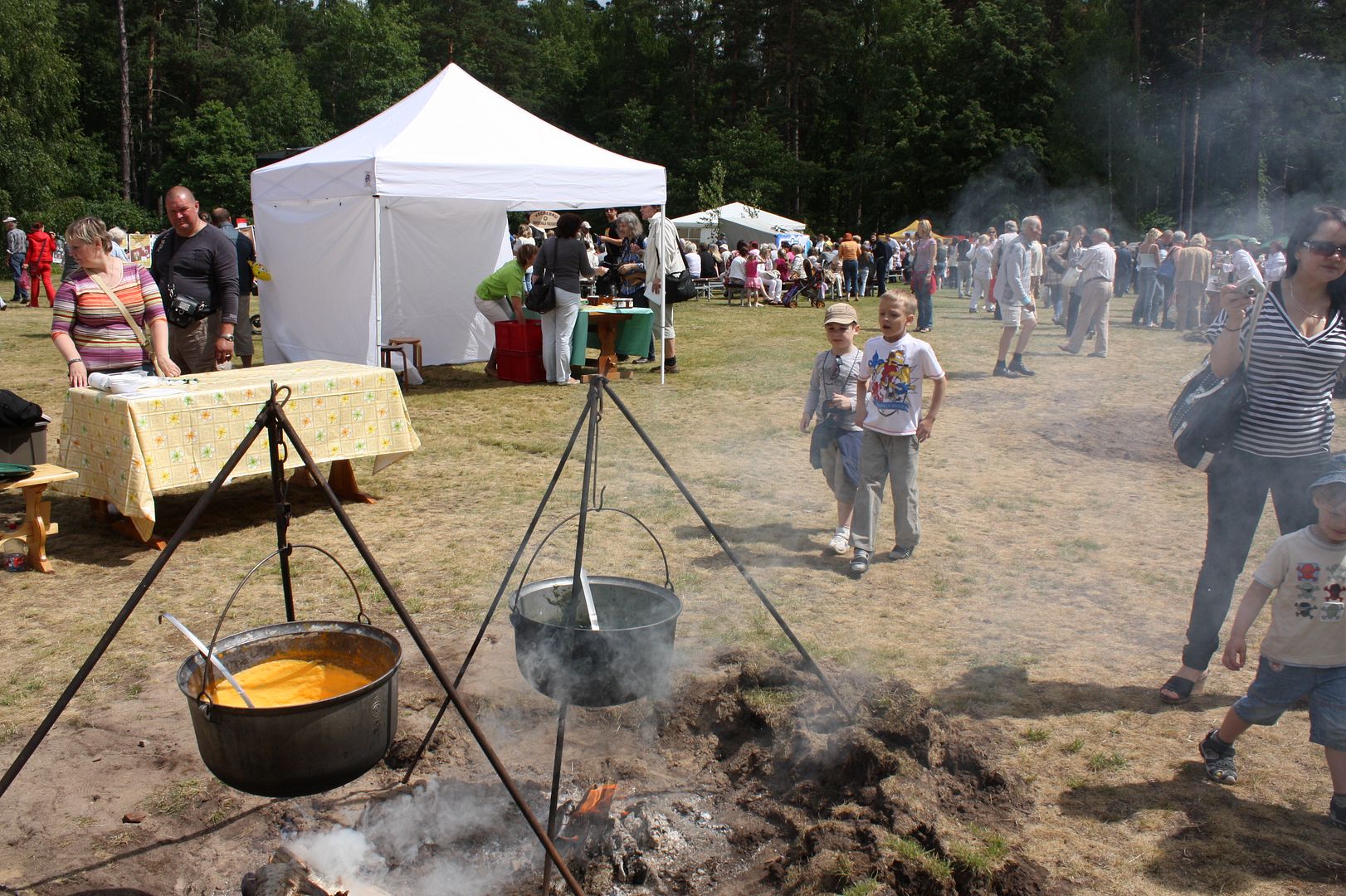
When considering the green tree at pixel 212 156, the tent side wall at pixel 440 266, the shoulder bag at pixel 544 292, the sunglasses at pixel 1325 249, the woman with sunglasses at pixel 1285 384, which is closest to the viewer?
the sunglasses at pixel 1325 249

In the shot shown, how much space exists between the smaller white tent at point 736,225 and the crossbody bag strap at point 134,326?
24659 mm

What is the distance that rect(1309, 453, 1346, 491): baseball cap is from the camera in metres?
2.98

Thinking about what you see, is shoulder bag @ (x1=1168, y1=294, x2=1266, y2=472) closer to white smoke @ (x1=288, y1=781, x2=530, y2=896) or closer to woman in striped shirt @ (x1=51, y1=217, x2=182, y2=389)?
white smoke @ (x1=288, y1=781, x2=530, y2=896)

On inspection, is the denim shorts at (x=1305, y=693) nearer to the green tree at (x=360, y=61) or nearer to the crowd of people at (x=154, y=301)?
the crowd of people at (x=154, y=301)

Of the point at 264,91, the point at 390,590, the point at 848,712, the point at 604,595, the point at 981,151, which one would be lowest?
the point at 848,712

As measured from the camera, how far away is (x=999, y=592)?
5.04 m

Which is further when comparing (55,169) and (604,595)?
(55,169)

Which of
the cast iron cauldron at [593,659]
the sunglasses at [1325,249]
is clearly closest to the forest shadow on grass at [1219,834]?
the cast iron cauldron at [593,659]

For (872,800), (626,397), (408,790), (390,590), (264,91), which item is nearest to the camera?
(390,590)

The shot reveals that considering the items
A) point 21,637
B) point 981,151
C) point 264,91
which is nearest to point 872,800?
point 21,637

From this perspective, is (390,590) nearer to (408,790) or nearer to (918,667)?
(408,790)

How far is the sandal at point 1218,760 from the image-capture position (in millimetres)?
3207

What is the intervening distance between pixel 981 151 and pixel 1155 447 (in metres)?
35.5

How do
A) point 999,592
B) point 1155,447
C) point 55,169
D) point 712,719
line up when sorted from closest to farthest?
point 712,719, point 999,592, point 1155,447, point 55,169
